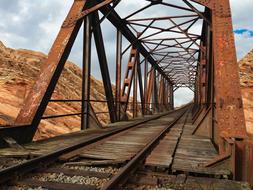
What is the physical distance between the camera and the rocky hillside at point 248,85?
25427 mm

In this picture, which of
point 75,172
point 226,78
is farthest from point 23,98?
point 75,172

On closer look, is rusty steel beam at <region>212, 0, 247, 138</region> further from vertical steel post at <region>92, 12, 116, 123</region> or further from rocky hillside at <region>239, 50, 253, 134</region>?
Result: rocky hillside at <region>239, 50, 253, 134</region>

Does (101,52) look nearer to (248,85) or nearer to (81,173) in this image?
(81,173)

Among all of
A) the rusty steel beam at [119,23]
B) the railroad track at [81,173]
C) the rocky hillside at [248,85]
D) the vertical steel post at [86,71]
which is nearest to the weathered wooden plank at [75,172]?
the railroad track at [81,173]

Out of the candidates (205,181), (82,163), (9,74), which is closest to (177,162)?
(205,181)

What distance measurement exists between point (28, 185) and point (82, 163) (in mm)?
1092

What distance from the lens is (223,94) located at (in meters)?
5.15

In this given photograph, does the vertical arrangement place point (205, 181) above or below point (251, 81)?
below

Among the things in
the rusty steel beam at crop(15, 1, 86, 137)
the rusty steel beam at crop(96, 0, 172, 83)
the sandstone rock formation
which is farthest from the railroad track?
the rusty steel beam at crop(96, 0, 172, 83)

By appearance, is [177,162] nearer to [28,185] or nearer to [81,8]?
[28,185]

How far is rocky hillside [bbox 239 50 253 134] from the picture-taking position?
83.4 ft

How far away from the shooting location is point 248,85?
30156 mm

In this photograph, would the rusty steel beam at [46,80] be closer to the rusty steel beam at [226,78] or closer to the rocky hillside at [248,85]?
the rusty steel beam at [226,78]

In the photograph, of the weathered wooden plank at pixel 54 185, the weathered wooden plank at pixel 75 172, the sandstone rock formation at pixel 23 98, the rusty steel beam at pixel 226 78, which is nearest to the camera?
the weathered wooden plank at pixel 54 185
